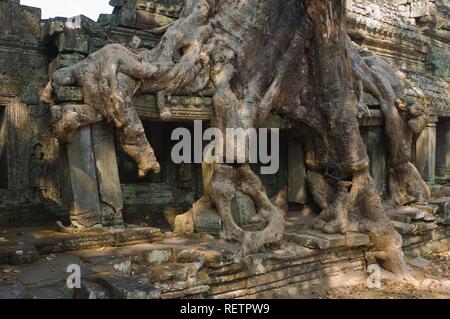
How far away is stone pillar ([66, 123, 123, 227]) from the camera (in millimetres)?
5023

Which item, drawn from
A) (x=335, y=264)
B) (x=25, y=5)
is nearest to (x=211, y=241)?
(x=335, y=264)

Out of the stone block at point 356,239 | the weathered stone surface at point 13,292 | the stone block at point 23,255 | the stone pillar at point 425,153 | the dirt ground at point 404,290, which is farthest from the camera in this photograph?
the stone pillar at point 425,153

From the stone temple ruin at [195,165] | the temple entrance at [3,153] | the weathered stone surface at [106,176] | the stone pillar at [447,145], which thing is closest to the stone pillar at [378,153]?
the stone temple ruin at [195,165]

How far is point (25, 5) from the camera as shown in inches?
238

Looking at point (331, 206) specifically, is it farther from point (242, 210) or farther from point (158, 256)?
point (158, 256)

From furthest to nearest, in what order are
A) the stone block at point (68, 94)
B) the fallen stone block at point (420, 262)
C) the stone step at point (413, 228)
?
the stone step at point (413, 228)
the fallen stone block at point (420, 262)
the stone block at point (68, 94)

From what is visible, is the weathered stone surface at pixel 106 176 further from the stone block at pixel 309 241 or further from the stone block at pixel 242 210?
the stone block at pixel 309 241

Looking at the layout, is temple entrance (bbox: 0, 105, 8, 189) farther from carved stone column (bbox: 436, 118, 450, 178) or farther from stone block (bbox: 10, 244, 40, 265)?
carved stone column (bbox: 436, 118, 450, 178)

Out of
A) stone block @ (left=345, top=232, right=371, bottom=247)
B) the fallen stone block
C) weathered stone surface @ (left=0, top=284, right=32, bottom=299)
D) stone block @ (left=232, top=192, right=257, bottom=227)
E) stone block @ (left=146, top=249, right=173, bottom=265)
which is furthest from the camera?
the fallen stone block

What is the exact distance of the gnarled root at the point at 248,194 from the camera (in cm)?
536

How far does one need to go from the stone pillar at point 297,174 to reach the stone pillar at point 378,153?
1.43 m

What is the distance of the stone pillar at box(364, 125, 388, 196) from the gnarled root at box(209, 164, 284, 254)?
2.98 meters

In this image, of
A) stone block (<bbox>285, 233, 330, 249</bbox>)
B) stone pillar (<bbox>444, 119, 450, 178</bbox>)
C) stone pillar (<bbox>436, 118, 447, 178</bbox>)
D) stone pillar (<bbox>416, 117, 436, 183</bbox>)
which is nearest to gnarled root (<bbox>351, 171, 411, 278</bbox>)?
stone block (<bbox>285, 233, 330, 249</bbox>)

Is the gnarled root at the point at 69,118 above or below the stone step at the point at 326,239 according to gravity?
above
